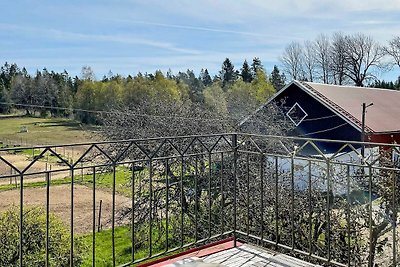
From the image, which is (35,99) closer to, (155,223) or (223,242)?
(155,223)

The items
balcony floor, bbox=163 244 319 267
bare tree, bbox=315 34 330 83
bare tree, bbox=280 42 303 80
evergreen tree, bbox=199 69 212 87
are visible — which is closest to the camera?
balcony floor, bbox=163 244 319 267

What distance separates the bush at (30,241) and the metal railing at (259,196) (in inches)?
6.5

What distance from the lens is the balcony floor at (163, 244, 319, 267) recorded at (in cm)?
282

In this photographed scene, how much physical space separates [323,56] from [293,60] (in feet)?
5.69

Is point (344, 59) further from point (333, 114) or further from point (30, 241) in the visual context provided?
point (30, 241)

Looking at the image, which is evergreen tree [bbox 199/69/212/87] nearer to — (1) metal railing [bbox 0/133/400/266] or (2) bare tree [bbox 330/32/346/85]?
(2) bare tree [bbox 330/32/346/85]

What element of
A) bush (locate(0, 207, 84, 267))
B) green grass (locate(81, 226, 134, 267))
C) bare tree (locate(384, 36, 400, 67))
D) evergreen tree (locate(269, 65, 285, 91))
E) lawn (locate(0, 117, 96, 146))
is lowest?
green grass (locate(81, 226, 134, 267))

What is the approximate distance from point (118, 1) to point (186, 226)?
508cm

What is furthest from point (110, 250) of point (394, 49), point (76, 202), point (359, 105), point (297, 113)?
point (394, 49)

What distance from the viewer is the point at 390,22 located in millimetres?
19625

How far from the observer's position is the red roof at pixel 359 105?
12219 millimetres

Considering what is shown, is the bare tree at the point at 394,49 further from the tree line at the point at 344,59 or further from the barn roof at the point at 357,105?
the barn roof at the point at 357,105

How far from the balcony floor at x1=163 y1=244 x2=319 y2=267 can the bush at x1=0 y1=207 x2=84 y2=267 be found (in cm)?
400

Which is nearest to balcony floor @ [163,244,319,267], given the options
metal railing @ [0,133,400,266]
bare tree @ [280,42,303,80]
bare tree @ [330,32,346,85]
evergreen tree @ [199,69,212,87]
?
metal railing @ [0,133,400,266]
